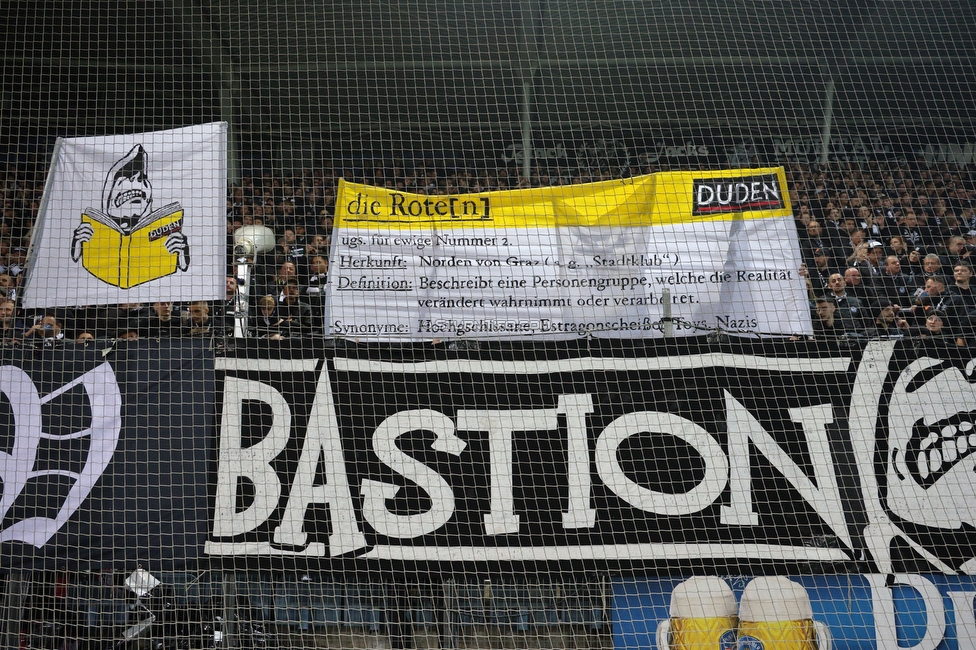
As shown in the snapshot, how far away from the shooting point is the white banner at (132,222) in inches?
216

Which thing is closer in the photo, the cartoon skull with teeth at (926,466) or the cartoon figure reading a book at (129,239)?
the cartoon skull with teeth at (926,466)

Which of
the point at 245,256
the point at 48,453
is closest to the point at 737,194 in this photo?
the point at 245,256

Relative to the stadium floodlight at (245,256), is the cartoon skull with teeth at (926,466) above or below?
below

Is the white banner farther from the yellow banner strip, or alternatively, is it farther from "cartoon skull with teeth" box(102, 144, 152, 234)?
the yellow banner strip

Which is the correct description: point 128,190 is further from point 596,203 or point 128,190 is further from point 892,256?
point 892,256

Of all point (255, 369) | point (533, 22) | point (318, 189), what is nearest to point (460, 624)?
point (255, 369)

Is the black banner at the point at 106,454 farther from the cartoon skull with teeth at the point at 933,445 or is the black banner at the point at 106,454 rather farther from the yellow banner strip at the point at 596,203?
the cartoon skull with teeth at the point at 933,445

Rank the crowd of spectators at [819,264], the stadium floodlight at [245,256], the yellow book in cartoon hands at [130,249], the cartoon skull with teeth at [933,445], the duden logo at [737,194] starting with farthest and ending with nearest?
the duden logo at [737,194], the crowd of spectators at [819,264], the yellow book in cartoon hands at [130,249], the stadium floodlight at [245,256], the cartoon skull with teeth at [933,445]

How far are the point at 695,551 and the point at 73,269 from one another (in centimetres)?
394

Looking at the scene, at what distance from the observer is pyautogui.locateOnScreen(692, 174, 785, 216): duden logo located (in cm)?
623

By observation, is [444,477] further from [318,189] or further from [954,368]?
[318,189]

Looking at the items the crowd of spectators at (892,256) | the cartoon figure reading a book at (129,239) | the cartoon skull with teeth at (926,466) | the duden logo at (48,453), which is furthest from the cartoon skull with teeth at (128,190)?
the cartoon skull with teeth at (926,466)

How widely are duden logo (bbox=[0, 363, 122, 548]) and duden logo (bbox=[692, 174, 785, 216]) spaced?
390 centimetres

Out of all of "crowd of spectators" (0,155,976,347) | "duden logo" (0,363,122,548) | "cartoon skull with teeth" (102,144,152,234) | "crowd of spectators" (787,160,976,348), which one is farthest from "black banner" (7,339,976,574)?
"cartoon skull with teeth" (102,144,152,234)
